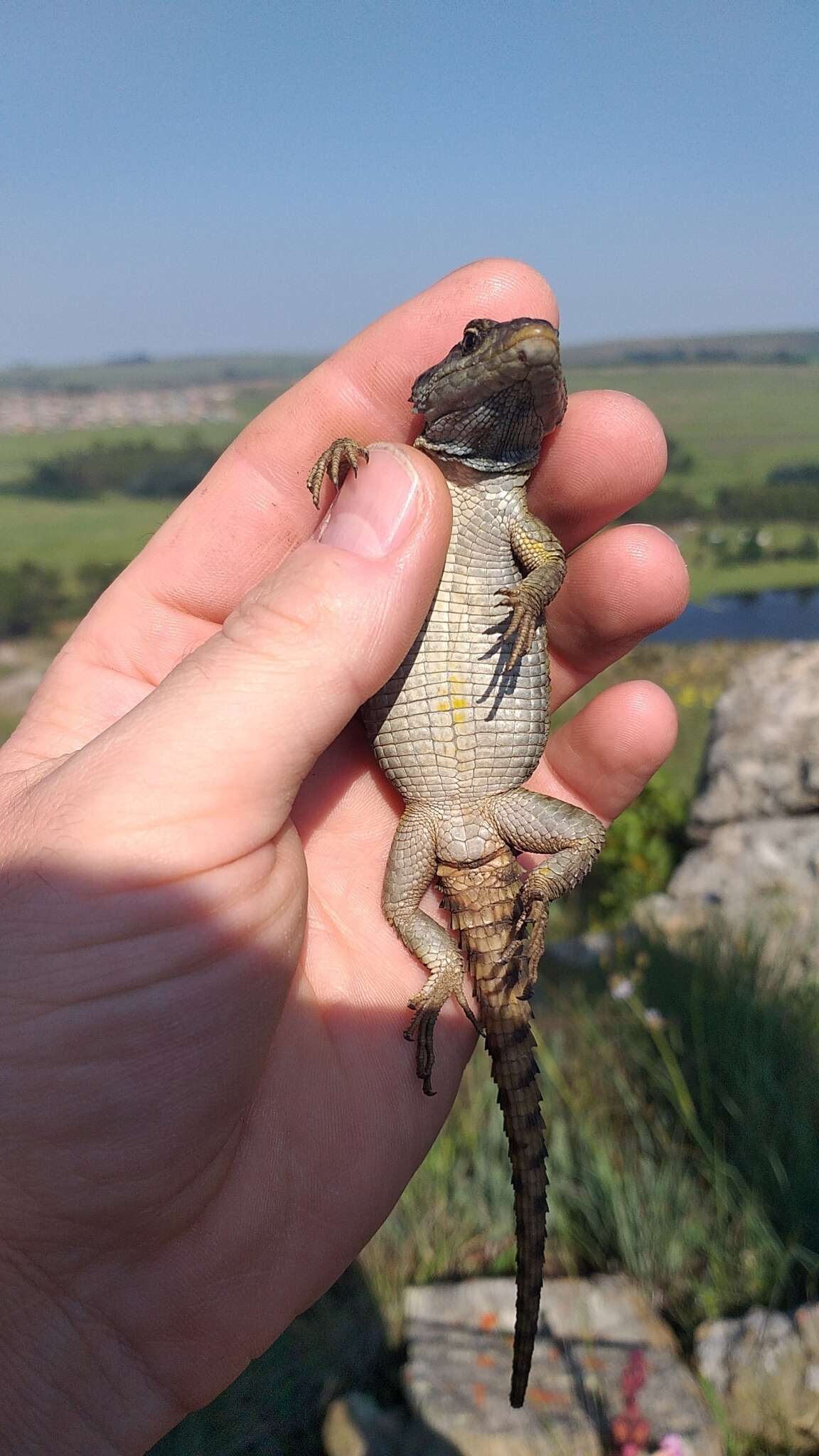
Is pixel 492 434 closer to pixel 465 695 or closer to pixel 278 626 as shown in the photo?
pixel 465 695

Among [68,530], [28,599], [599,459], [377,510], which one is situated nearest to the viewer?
[377,510]

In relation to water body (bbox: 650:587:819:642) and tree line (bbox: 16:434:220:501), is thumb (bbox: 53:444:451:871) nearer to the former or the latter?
water body (bbox: 650:587:819:642)

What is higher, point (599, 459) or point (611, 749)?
point (599, 459)

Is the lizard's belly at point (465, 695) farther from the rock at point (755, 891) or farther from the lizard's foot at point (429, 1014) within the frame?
the rock at point (755, 891)

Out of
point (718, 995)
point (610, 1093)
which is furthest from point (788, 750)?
point (610, 1093)

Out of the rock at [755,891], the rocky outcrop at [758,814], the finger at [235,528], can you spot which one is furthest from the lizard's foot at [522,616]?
the rocky outcrop at [758,814]

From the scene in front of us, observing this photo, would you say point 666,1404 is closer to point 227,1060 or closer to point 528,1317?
point 528,1317

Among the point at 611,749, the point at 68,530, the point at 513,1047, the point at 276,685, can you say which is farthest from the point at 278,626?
the point at 68,530
